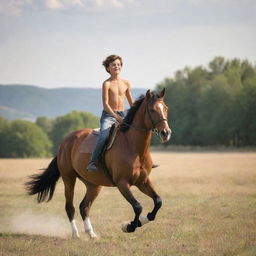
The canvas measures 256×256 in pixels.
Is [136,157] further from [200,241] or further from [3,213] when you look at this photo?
[3,213]

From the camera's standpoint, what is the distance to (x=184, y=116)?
317 ft

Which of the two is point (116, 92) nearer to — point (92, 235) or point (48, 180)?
point (92, 235)

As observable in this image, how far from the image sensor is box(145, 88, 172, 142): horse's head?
30.2 ft

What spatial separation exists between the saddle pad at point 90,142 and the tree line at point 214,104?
70.3m

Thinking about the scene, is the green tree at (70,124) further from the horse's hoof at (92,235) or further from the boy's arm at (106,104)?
the boy's arm at (106,104)

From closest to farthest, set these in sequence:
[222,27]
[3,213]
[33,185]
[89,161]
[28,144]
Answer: [89,161] → [33,185] → [3,213] → [222,27] → [28,144]

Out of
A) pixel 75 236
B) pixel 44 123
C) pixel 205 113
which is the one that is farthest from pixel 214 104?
pixel 75 236

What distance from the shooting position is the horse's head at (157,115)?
9195 mm

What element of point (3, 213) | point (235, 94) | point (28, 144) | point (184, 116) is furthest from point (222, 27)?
point (3, 213)

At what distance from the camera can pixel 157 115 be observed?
9.52 m

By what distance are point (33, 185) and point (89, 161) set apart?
261cm

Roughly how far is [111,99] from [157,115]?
1528 millimetres

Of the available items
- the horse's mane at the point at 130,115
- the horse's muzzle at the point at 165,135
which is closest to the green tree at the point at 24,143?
the horse's mane at the point at 130,115

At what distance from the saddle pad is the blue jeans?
55cm
